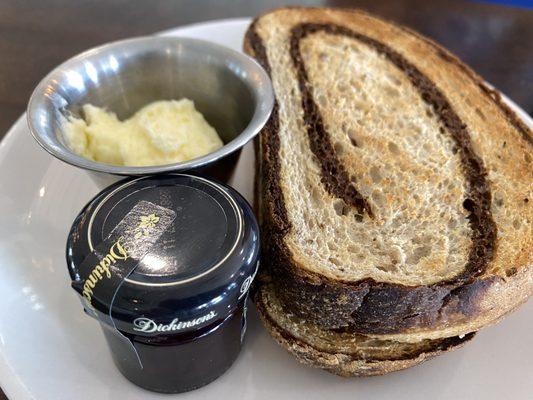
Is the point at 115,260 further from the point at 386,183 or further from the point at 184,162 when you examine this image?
the point at 386,183

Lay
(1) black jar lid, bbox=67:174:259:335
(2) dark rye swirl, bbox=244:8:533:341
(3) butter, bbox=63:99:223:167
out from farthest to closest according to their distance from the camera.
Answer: (3) butter, bbox=63:99:223:167 → (2) dark rye swirl, bbox=244:8:533:341 → (1) black jar lid, bbox=67:174:259:335

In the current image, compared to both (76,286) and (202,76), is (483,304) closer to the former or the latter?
(76,286)

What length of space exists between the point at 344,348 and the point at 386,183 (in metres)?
0.42

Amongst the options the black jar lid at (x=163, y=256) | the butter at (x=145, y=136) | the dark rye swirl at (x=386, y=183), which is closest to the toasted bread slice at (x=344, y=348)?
the dark rye swirl at (x=386, y=183)

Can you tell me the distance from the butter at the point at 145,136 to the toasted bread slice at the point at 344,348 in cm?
44

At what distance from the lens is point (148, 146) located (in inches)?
49.1

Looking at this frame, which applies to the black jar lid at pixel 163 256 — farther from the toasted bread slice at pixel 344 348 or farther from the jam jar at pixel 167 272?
the toasted bread slice at pixel 344 348

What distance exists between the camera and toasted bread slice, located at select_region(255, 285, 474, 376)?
3.38 feet

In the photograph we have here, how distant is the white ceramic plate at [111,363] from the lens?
1030mm

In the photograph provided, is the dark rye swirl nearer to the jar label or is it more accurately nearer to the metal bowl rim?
the metal bowl rim

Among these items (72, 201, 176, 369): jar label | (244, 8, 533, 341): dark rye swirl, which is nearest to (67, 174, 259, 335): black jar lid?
(72, 201, 176, 369): jar label

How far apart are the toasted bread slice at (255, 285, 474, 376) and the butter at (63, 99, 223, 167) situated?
44cm

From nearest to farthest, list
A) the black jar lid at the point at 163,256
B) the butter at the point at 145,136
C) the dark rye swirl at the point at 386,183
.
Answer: the black jar lid at the point at 163,256, the dark rye swirl at the point at 386,183, the butter at the point at 145,136

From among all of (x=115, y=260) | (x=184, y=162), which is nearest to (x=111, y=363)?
(x=115, y=260)
